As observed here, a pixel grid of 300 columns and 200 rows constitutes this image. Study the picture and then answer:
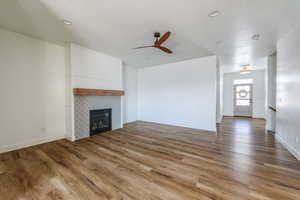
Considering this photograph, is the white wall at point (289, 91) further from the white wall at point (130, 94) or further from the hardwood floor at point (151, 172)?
the white wall at point (130, 94)

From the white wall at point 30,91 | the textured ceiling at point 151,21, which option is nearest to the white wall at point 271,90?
the textured ceiling at point 151,21

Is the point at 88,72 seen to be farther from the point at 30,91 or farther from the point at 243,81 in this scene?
the point at 243,81

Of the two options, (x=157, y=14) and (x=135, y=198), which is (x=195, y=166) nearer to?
(x=135, y=198)

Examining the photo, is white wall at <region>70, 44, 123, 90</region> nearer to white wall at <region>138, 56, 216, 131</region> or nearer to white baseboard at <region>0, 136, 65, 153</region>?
white baseboard at <region>0, 136, 65, 153</region>

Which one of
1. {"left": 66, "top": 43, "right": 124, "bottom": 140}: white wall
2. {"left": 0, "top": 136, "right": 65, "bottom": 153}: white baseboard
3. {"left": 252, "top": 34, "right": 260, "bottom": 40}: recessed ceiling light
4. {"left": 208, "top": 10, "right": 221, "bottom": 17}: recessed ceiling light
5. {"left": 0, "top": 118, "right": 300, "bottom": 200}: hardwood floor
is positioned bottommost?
{"left": 0, "top": 118, "right": 300, "bottom": 200}: hardwood floor

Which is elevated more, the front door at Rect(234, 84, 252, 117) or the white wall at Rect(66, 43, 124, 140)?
the white wall at Rect(66, 43, 124, 140)

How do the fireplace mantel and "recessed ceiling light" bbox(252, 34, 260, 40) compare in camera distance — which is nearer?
"recessed ceiling light" bbox(252, 34, 260, 40)

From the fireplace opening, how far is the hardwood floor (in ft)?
2.90

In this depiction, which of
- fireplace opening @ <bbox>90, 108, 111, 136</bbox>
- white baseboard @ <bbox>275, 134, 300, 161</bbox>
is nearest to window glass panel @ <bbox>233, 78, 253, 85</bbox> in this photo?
white baseboard @ <bbox>275, 134, 300, 161</bbox>

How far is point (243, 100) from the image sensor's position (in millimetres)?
7418

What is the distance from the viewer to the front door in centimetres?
726

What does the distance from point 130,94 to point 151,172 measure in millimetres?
4443

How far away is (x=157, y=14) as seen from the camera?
2.21m

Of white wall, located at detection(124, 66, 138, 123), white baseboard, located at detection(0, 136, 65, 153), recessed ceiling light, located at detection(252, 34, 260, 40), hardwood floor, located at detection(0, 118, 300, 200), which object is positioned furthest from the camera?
white wall, located at detection(124, 66, 138, 123)
